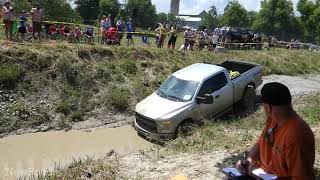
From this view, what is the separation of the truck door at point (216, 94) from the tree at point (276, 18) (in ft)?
209

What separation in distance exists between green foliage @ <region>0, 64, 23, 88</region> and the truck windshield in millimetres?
5843

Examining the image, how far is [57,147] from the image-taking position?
13477 millimetres

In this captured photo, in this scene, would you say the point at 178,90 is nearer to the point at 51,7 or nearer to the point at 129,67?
the point at 129,67

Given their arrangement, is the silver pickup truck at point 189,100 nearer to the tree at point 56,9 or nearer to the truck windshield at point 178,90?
the truck windshield at point 178,90

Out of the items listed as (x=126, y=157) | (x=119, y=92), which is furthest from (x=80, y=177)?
(x=119, y=92)

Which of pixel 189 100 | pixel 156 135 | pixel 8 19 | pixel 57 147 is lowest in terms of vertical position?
pixel 57 147

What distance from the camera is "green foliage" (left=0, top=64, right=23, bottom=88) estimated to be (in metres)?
16.2

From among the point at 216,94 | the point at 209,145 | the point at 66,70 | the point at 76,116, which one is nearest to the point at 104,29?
the point at 66,70

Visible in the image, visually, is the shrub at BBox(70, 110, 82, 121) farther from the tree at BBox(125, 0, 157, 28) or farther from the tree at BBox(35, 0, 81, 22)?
the tree at BBox(125, 0, 157, 28)

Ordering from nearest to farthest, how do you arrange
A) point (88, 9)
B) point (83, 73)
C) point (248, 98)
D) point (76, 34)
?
point (248, 98) → point (83, 73) → point (76, 34) → point (88, 9)

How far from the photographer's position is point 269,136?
4703 millimetres

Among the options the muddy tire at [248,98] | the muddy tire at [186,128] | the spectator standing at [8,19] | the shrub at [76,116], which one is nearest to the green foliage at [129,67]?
the shrub at [76,116]

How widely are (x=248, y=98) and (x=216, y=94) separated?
2199 millimetres

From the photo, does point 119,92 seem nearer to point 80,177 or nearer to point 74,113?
point 74,113
